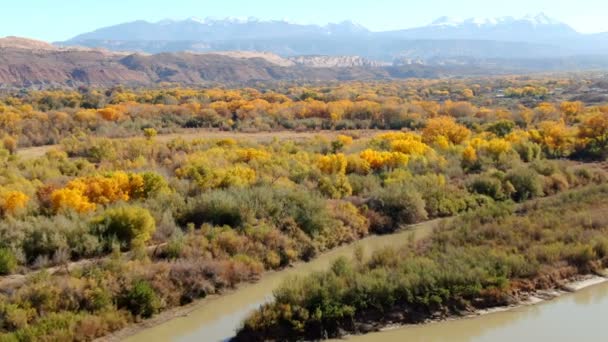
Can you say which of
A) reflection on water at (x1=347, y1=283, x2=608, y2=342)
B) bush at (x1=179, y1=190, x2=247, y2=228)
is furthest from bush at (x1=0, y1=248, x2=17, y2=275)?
reflection on water at (x1=347, y1=283, x2=608, y2=342)

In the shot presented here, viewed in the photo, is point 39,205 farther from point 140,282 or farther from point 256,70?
point 256,70

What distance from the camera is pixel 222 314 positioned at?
54.9 ft

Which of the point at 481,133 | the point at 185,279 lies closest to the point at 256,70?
the point at 481,133

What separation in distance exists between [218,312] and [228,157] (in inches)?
571

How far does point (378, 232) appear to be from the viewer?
23.8 m

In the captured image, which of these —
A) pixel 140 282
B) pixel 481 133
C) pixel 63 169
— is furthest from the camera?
pixel 481 133

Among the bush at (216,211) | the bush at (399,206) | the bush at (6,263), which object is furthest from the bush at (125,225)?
the bush at (399,206)

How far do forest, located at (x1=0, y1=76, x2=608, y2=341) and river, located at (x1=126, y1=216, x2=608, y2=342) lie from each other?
1.75 feet

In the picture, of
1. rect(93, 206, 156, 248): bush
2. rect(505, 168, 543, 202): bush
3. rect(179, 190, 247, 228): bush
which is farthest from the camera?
rect(505, 168, 543, 202): bush

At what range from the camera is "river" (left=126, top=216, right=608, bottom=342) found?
1495 cm

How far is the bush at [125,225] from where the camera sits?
63.5 ft

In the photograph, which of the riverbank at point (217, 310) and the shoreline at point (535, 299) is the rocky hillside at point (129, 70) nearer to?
the riverbank at point (217, 310)

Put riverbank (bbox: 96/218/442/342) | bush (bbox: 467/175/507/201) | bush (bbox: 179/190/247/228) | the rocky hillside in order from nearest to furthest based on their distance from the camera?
riverbank (bbox: 96/218/442/342)
bush (bbox: 179/190/247/228)
bush (bbox: 467/175/507/201)
the rocky hillside

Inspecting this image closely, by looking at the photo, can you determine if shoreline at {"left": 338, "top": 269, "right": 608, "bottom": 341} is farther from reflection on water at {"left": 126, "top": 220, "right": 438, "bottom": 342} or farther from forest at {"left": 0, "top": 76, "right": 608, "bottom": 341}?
reflection on water at {"left": 126, "top": 220, "right": 438, "bottom": 342}
